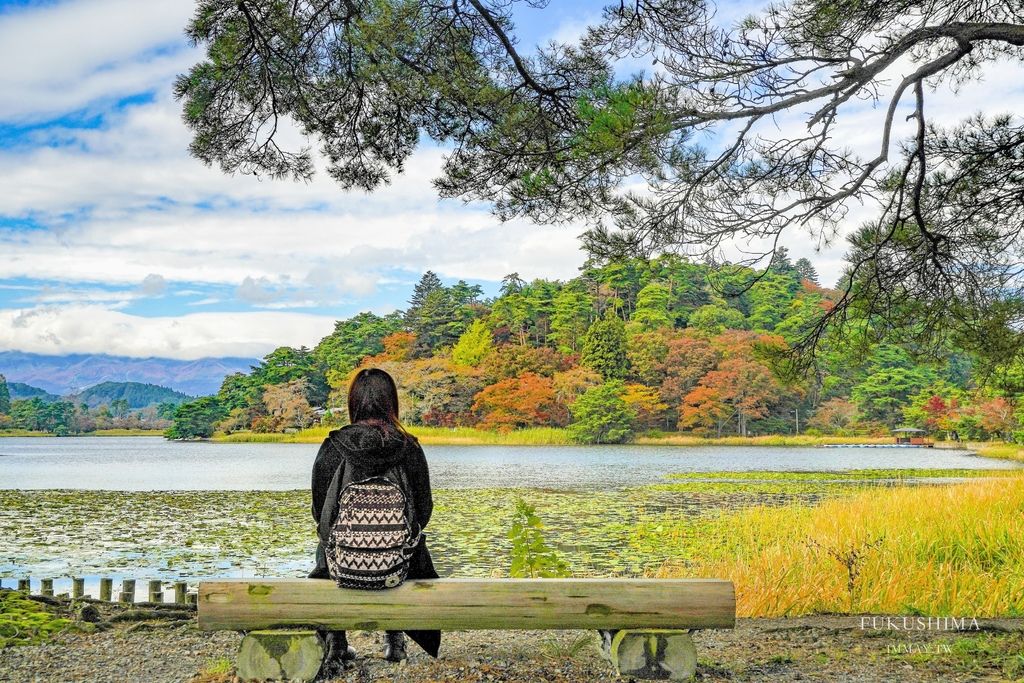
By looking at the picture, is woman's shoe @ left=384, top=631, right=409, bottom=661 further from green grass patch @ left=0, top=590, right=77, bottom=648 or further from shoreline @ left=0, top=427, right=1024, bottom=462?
shoreline @ left=0, top=427, right=1024, bottom=462

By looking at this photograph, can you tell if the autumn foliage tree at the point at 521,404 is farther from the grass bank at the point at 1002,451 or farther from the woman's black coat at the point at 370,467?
the woman's black coat at the point at 370,467

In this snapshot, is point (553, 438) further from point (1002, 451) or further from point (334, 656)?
point (334, 656)

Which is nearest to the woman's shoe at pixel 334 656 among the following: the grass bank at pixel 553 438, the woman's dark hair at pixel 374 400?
the woman's dark hair at pixel 374 400

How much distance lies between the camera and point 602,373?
3023 cm

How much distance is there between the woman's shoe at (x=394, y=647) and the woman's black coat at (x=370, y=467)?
47 centimetres

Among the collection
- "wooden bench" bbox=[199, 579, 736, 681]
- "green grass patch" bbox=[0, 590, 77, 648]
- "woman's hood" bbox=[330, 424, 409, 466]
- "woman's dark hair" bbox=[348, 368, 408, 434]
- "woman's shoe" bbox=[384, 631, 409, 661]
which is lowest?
"green grass patch" bbox=[0, 590, 77, 648]

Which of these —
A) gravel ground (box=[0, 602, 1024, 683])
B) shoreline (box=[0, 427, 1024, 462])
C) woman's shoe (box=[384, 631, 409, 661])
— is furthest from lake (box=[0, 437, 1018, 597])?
shoreline (box=[0, 427, 1024, 462])

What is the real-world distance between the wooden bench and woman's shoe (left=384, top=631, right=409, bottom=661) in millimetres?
440

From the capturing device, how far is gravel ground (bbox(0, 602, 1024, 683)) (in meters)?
2.74

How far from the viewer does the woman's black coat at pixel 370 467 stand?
2.43 m

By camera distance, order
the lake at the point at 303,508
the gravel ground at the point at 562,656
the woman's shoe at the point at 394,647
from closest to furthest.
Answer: the gravel ground at the point at 562,656
the woman's shoe at the point at 394,647
the lake at the point at 303,508

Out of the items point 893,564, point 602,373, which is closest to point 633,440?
point 602,373

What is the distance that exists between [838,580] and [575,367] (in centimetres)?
2620

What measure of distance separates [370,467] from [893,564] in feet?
10.8
